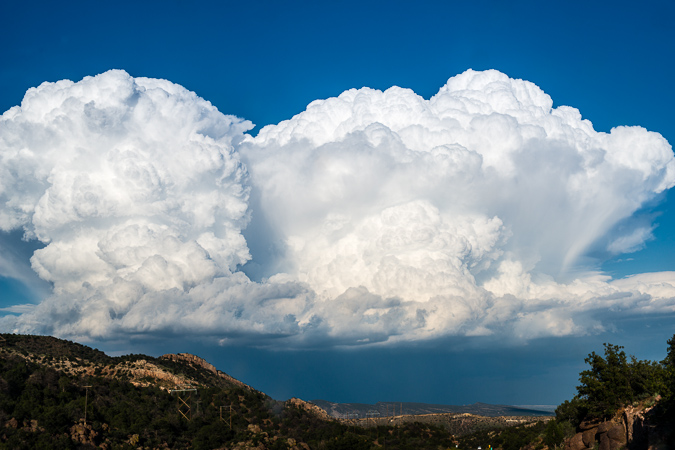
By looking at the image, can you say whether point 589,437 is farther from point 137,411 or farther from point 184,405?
point 184,405

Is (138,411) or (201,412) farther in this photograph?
(201,412)

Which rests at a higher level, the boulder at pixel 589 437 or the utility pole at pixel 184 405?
the utility pole at pixel 184 405

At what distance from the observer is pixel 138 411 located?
384 ft

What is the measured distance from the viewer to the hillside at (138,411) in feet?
319

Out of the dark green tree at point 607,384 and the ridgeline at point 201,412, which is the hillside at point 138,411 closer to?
the ridgeline at point 201,412

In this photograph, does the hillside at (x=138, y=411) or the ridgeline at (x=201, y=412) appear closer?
the ridgeline at (x=201, y=412)

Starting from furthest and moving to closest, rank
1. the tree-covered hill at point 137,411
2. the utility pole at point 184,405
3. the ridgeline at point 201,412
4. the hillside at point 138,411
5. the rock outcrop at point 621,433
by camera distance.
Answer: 1. the utility pole at point 184,405
2. the hillside at point 138,411
3. the tree-covered hill at point 137,411
4. the ridgeline at point 201,412
5. the rock outcrop at point 621,433

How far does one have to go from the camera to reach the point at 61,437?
303ft

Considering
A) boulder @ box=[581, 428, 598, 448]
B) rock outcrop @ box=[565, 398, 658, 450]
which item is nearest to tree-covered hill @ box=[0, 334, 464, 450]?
boulder @ box=[581, 428, 598, 448]

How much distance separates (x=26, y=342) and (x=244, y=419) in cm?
5973

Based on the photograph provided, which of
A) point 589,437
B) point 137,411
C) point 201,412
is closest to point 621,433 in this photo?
point 589,437

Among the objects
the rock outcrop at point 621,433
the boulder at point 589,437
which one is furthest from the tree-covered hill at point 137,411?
the rock outcrop at point 621,433

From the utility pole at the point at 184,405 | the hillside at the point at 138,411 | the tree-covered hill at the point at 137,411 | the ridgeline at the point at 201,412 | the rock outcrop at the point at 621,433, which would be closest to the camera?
the rock outcrop at the point at 621,433

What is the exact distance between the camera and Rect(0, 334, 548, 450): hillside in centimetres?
9738
